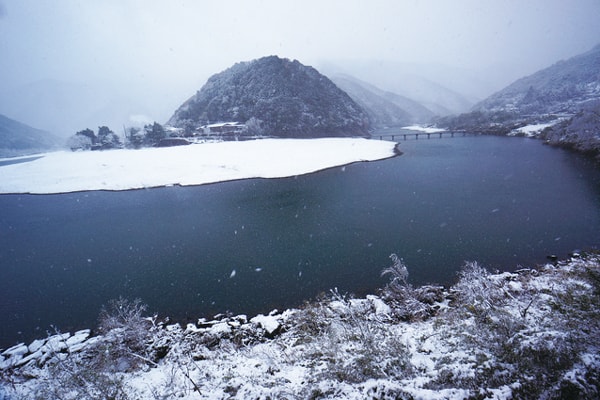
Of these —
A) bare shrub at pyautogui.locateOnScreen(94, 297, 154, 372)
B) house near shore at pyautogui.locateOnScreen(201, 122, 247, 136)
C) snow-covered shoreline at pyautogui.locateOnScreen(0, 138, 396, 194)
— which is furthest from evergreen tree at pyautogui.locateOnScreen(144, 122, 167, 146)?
bare shrub at pyautogui.locateOnScreen(94, 297, 154, 372)

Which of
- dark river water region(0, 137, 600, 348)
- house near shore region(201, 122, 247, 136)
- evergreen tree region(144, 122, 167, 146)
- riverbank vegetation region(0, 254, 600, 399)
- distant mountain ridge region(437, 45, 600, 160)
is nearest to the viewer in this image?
riverbank vegetation region(0, 254, 600, 399)

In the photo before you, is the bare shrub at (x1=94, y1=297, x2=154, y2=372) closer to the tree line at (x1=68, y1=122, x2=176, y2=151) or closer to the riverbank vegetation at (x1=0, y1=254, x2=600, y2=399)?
the riverbank vegetation at (x1=0, y1=254, x2=600, y2=399)

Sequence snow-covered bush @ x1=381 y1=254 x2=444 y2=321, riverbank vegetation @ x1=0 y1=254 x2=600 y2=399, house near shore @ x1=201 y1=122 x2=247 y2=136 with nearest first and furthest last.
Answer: riverbank vegetation @ x1=0 y1=254 x2=600 y2=399, snow-covered bush @ x1=381 y1=254 x2=444 y2=321, house near shore @ x1=201 y1=122 x2=247 y2=136

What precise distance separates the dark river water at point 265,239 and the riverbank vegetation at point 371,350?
5.66ft

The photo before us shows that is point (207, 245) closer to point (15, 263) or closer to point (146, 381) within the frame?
point (146, 381)

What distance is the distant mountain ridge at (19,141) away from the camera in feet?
401

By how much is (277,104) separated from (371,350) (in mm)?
89188

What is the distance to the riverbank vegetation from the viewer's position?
19.5ft

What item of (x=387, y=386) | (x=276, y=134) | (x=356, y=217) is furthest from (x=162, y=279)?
(x=276, y=134)

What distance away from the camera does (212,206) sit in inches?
1073

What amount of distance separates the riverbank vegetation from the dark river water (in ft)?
5.66

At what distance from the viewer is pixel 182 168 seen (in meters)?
43.4

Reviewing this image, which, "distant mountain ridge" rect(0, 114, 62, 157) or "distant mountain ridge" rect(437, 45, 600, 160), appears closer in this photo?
"distant mountain ridge" rect(437, 45, 600, 160)

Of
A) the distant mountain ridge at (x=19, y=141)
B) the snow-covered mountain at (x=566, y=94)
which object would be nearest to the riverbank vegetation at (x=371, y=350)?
the snow-covered mountain at (x=566, y=94)
